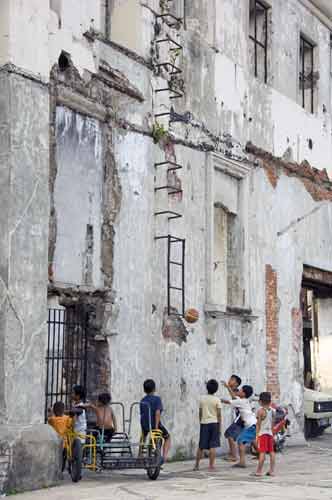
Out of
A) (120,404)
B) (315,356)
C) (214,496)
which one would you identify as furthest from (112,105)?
(315,356)

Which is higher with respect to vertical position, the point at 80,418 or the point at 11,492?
the point at 80,418

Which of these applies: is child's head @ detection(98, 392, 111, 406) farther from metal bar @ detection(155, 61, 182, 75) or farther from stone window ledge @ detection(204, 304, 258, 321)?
metal bar @ detection(155, 61, 182, 75)

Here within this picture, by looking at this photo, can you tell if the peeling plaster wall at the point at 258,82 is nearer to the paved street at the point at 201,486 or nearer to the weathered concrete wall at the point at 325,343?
the weathered concrete wall at the point at 325,343

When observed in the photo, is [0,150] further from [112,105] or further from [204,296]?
[204,296]

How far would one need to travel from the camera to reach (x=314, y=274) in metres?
21.3

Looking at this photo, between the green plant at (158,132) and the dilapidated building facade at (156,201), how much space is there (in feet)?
0.15

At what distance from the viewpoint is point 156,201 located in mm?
15656

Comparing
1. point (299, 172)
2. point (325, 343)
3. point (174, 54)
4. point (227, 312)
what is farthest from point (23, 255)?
point (325, 343)

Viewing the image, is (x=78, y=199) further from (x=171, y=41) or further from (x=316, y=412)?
(x=316, y=412)

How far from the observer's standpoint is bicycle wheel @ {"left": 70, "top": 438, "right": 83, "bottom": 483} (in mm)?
11953

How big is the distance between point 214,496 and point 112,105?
6.15 m

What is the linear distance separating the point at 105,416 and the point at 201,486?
1.69 metres

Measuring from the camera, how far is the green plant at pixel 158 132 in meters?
15.6

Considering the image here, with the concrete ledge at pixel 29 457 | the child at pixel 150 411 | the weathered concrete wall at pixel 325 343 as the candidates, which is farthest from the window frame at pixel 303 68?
the concrete ledge at pixel 29 457
